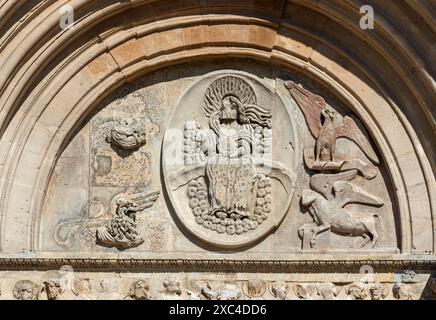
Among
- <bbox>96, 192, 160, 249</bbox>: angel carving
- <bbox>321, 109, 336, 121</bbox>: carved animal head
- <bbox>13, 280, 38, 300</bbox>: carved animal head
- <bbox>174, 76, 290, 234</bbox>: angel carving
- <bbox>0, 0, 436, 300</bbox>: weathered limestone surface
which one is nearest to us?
<bbox>13, 280, 38, 300</bbox>: carved animal head

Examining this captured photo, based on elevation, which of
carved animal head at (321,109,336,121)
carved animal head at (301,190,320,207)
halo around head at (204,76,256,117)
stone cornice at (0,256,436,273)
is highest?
halo around head at (204,76,256,117)

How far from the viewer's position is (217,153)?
44.5 feet

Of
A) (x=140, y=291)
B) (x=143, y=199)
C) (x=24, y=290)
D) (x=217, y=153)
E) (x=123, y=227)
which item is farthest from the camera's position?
(x=217, y=153)

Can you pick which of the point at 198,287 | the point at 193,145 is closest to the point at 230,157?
the point at 193,145

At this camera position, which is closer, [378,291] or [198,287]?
[378,291]

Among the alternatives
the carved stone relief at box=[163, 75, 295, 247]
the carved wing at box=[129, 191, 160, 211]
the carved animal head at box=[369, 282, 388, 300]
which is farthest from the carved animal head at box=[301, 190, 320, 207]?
the carved wing at box=[129, 191, 160, 211]

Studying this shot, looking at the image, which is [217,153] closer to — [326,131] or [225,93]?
[225,93]

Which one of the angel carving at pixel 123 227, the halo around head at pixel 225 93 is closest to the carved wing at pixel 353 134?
the halo around head at pixel 225 93

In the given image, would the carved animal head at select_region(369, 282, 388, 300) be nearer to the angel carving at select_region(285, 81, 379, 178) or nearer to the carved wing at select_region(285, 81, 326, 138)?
the angel carving at select_region(285, 81, 379, 178)

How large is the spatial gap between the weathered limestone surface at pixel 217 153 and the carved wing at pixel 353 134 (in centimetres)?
2

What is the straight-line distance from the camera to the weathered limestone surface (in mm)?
13102

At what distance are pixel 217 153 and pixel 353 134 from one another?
135 cm

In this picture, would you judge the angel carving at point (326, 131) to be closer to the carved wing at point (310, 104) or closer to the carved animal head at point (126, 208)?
the carved wing at point (310, 104)
